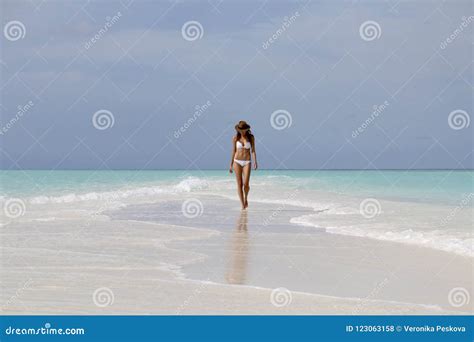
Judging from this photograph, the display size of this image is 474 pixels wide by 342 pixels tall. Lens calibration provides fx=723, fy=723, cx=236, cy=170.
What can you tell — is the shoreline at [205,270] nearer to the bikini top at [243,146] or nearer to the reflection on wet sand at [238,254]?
the reflection on wet sand at [238,254]

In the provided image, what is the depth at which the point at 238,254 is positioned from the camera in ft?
29.3

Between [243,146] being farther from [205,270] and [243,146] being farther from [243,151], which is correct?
[205,270]

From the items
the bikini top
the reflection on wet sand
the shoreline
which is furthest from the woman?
the shoreline

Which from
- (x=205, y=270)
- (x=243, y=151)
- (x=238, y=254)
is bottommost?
(x=205, y=270)

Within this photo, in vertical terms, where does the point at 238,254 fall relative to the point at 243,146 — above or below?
below

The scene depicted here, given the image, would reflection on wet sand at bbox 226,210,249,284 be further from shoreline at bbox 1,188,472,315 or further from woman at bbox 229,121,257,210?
woman at bbox 229,121,257,210

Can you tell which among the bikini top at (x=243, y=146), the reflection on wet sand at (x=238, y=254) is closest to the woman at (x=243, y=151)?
the bikini top at (x=243, y=146)

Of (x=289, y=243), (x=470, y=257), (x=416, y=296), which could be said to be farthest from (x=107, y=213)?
(x=416, y=296)

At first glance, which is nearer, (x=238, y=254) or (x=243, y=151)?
(x=238, y=254)

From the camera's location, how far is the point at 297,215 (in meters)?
14.7

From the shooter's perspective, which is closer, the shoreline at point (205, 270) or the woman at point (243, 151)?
the shoreline at point (205, 270)

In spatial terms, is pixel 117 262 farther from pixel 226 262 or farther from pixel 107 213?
pixel 107 213

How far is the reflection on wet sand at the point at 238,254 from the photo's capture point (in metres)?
7.34

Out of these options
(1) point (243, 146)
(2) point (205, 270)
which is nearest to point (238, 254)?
(2) point (205, 270)
